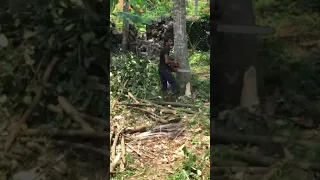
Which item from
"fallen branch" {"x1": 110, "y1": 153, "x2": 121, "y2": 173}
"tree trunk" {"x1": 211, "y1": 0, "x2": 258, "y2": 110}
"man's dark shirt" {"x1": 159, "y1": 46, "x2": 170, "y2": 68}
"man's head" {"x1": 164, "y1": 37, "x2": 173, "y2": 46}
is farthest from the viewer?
"man's head" {"x1": 164, "y1": 37, "x2": 173, "y2": 46}

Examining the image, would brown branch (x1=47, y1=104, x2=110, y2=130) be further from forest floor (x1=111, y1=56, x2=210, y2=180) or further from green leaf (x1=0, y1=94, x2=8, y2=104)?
forest floor (x1=111, y1=56, x2=210, y2=180)

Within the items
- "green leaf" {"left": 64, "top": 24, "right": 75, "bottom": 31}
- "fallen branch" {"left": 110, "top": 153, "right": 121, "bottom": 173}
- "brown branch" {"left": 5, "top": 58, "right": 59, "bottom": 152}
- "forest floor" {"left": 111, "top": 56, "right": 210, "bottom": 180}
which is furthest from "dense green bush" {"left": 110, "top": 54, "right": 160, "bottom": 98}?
"green leaf" {"left": 64, "top": 24, "right": 75, "bottom": 31}

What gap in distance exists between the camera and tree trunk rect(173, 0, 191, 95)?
19.2ft

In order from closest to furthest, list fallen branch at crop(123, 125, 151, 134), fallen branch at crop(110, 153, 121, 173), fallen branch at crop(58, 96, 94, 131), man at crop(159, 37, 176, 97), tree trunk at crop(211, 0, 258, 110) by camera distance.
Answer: tree trunk at crop(211, 0, 258, 110) → fallen branch at crop(58, 96, 94, 131) → fallen branch at crop(110, 153, 121, 173) → fallen branch at crop(123, 125, 151, 134) → man at crop(159, 37, 176, 97)

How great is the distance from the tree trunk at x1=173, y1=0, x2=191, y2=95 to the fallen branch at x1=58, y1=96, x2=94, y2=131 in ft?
13.7

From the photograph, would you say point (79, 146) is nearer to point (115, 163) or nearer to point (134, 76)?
point (115, 163)

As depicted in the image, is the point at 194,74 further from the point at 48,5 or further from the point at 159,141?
the point at 48,5

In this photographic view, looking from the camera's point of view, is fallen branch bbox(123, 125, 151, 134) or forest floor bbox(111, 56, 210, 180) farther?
fallen branch bbox(123, 125, 151, 134)

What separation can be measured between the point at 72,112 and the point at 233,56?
789 millimetres

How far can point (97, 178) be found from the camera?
1.87 meters

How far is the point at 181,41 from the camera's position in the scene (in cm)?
600

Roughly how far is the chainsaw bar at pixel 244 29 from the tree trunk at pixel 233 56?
14 millimetres

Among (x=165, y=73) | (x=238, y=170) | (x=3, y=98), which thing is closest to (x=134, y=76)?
(x=165, y=73)

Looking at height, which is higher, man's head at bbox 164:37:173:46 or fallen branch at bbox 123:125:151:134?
man's head at bbox 164:37:173:46
